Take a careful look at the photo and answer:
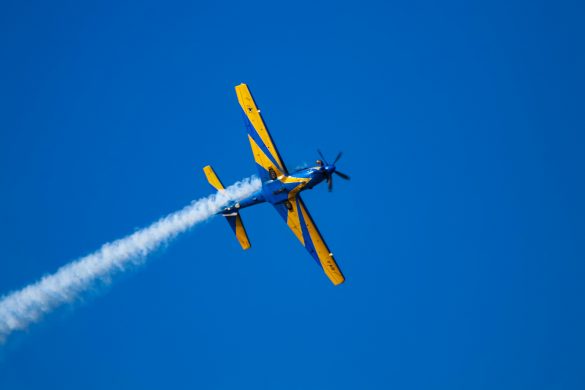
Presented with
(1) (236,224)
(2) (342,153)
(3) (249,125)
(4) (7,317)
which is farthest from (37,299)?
(2) (342,153)

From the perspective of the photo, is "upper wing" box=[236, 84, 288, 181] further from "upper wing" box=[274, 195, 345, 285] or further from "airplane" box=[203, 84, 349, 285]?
"upper wing" box=[274, 195, 345, 285]

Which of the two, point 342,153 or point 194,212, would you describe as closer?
point 342,153

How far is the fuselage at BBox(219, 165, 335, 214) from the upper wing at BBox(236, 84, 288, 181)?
57 cm

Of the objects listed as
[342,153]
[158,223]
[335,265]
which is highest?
[158,223]

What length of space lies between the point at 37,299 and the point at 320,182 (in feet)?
66.0

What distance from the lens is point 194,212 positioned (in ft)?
214

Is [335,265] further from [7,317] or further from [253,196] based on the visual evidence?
[7,317]

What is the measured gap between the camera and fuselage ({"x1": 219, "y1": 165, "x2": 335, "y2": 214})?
195ft

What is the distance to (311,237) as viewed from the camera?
62.2m

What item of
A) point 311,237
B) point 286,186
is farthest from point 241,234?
point 286,186

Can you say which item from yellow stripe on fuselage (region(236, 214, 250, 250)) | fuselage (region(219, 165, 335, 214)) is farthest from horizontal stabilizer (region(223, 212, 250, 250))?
fuselage (region(219, 165, 335, 214))

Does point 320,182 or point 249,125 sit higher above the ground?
point 249,125

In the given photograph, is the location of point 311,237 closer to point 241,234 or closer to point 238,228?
point 241,234

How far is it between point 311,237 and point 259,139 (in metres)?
7.07
